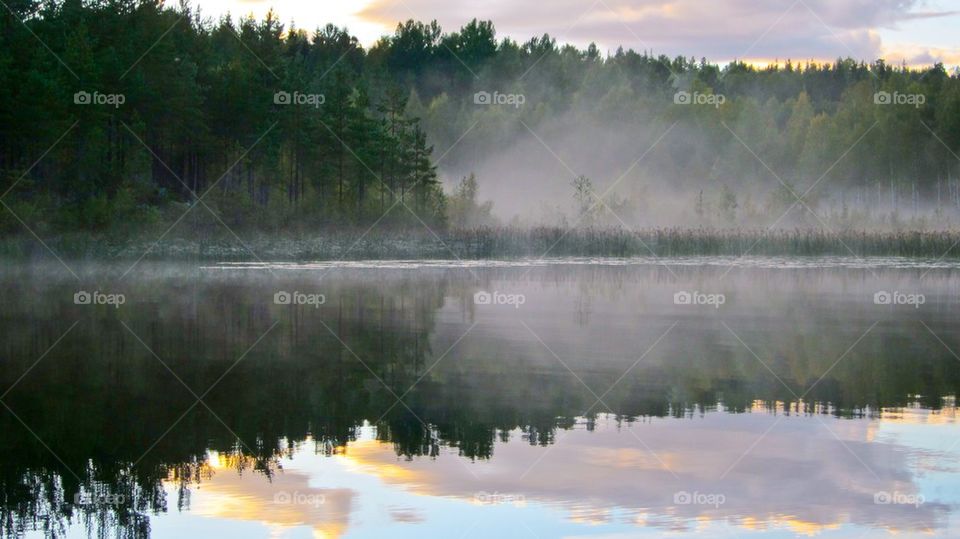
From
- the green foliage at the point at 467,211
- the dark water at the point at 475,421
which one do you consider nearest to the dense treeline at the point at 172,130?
the green foliage at the point at 467,211

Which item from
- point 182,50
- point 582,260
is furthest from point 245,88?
point 582,260

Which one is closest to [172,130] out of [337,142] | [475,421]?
[337,142]

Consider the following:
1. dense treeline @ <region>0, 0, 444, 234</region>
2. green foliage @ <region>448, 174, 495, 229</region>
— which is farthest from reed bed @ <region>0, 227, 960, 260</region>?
green foliage @ <region>448, 174, 495, 229</region>

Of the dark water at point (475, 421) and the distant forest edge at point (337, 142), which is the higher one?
the distant forest edge at point (337, 142)

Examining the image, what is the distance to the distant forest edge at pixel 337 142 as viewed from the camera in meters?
64.6

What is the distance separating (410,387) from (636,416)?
386cm

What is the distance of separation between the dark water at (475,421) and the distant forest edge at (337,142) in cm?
3370

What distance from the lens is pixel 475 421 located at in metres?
16.1

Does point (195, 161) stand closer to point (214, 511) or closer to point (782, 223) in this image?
point (782, 223)

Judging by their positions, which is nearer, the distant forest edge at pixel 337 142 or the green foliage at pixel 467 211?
the distant forest edge at pixel 337 142

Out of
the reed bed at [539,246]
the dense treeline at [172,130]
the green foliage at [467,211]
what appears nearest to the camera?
the dense treeline at [172,130]

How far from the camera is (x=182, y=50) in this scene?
296ft

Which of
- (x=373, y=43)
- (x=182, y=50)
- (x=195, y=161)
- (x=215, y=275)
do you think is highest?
(x=373, y=43)

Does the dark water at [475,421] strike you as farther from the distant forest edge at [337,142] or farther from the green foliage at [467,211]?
the green foliage at [467,211]
